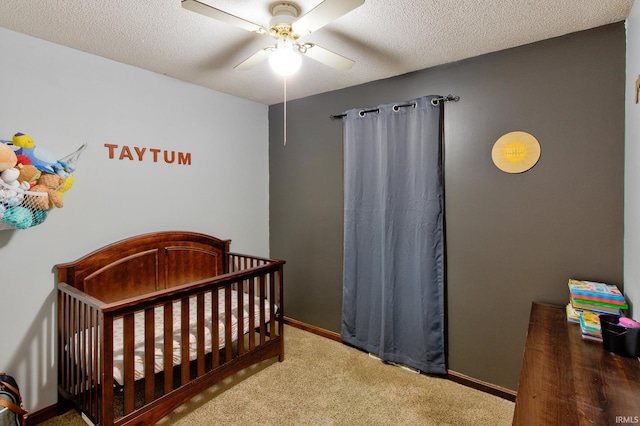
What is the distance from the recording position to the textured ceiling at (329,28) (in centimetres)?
165

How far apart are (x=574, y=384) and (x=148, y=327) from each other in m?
1.92

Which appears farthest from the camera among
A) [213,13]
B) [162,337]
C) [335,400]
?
[335,400]

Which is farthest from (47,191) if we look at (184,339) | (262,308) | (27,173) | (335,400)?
(335,400)

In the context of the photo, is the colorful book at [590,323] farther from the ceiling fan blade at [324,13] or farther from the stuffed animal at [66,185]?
the stuffed animal at [66,185]

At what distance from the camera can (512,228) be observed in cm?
215

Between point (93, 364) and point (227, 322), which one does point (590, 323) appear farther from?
point (93, 364)

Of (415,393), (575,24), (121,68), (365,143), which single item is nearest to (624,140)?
(575,24)

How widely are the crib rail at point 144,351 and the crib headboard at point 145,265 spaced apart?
0.17 metres

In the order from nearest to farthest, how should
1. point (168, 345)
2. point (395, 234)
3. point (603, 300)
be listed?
point (603, 300)
point (168, 345)
point (395, 234)

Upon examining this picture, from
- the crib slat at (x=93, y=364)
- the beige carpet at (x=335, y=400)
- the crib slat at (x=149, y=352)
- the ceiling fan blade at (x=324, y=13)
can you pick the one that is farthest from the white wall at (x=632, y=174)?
the crib slat at (x=93, y=364)

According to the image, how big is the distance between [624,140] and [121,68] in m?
3.22

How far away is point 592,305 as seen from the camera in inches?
65.0

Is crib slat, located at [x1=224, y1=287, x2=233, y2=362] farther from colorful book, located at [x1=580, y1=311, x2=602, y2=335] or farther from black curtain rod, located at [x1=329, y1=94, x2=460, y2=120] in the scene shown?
colorful book, located at [x1=580, y1=311, x2=602, y2=335]

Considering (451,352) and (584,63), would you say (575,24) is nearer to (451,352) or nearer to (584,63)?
(584,63)
